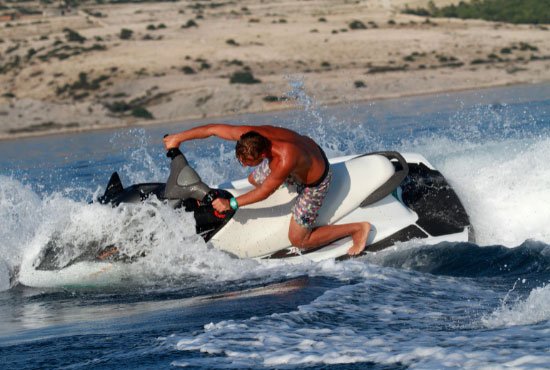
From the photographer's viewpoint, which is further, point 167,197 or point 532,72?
point 532,72

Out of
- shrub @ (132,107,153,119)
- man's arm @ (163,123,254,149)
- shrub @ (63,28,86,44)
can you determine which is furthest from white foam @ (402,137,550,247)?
shrub @ (63,28,86,44)

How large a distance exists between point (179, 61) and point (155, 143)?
11.7 meters

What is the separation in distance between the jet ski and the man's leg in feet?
0.26

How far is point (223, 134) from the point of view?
7.80m

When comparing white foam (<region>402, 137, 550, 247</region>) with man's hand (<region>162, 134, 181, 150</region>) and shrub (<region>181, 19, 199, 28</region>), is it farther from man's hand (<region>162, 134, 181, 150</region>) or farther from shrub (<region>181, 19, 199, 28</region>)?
shrub (<region>181, 19, 199, 28</region>)

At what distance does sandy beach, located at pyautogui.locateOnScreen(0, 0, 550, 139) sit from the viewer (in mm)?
27047

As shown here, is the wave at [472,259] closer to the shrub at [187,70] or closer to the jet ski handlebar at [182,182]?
the jet ski handlebar at [182,182]

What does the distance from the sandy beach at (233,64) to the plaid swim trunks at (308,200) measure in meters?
18.3

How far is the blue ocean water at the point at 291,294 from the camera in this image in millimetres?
5203

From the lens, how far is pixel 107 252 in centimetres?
798

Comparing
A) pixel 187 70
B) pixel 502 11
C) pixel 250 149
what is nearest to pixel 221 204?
pixel 250 149

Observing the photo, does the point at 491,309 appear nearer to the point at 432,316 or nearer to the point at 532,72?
the point at 432,316

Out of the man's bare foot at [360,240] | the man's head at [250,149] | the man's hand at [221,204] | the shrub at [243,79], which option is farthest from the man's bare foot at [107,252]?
the shrub at [243,79]

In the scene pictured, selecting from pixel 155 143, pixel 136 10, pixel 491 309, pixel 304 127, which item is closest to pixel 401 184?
pixel 491 309
